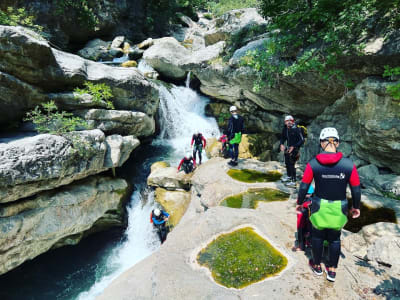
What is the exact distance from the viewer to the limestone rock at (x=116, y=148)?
10166 mm

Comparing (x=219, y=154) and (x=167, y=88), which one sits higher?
(x=167, y=88)

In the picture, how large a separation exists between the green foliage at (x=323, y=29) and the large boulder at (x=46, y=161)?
8321mm

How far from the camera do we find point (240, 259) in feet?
13.3

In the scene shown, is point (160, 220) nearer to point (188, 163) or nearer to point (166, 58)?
point (188, 163)

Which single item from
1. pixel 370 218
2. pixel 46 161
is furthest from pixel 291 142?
pixel 46 161

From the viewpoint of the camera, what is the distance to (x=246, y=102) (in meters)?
15.4

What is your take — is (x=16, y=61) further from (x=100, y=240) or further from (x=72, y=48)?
(x=72, y=48)

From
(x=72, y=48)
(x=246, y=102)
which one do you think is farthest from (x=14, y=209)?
(x=72, y=48)

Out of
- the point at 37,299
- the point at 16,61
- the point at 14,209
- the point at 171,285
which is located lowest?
the point at 37,299

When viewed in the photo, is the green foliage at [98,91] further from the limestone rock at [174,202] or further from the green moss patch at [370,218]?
the green moss patch at [370,218]

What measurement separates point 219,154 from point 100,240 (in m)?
8.13

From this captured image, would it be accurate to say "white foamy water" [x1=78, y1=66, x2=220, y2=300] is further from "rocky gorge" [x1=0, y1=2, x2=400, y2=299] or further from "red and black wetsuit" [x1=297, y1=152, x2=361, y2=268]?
"red and black wetsuit" [x1=297, y1=152, x2=361, y2=268]

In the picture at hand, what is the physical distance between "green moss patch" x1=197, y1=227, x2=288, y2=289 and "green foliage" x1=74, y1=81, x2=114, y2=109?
30.4ft

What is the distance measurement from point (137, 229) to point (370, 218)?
9.68 metres
